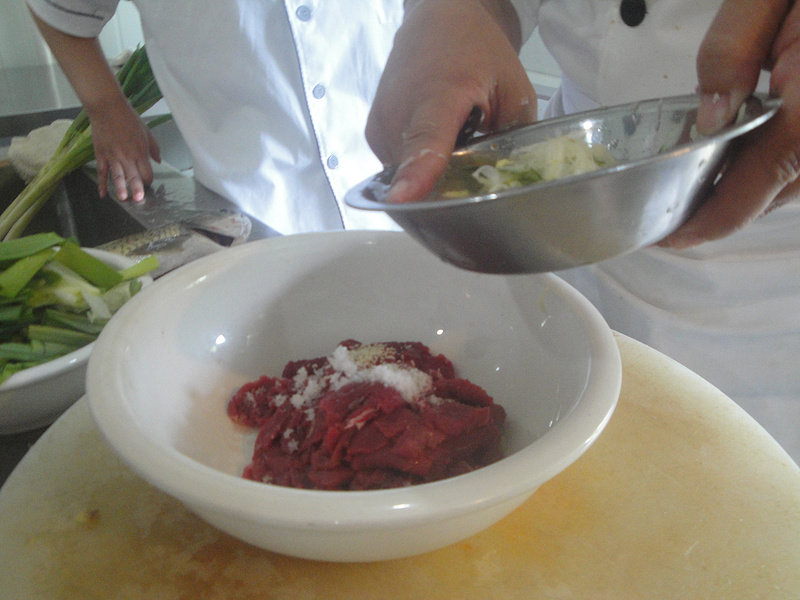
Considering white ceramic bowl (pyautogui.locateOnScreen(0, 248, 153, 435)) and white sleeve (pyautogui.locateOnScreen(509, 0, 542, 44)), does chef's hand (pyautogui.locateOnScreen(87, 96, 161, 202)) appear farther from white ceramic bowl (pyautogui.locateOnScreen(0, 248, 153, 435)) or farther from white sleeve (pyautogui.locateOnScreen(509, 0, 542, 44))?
white sleeve (pyautogui.locateOnScreen(509, 0, 542, 44))

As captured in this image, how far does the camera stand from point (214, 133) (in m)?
1.42

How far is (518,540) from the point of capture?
1.57 feet

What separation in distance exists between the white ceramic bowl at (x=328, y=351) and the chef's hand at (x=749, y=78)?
170 millimetres

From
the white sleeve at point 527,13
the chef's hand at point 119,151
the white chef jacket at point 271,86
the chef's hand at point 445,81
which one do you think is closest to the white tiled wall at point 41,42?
the white chef jacket at point 271,86

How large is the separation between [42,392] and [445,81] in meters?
0.55

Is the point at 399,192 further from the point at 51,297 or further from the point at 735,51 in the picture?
the point at 51,297

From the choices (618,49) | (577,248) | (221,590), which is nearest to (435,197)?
(577,248)

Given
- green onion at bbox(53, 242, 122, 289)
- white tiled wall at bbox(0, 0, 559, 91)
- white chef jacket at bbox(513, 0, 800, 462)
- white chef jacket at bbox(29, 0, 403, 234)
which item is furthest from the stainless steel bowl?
white tiled wall at bbox(0, 0, 559, 91)

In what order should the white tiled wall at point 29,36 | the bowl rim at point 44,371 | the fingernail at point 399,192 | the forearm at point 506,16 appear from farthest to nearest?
the white tiled wall at point 29,36 → the forearm at point 506,16 → the bowl rim at point 44,371 → the fingernail at point 399,192

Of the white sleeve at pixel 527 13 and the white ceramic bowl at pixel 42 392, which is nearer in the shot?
the white ceramic bowl at pixel 42 392

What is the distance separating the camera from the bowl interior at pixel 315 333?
0.47 metres

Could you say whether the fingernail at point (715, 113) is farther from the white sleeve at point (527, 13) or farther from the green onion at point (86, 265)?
the green onion at point (86, 265)

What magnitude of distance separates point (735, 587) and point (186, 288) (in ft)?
1.78

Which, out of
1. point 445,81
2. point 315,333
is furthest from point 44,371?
point 445,81
